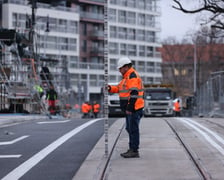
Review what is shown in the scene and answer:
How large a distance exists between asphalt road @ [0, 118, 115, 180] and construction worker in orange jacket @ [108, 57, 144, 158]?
1.02 m

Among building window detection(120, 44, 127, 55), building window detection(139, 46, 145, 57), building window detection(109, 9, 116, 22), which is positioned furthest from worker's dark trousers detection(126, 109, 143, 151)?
building window detection(139, 46, 145, 57)

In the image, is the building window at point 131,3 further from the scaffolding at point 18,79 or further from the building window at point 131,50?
the scaffolding at point 18,79

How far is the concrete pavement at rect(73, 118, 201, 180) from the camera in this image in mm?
9203

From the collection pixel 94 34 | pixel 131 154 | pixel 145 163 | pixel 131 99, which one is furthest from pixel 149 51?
pixel 145 163

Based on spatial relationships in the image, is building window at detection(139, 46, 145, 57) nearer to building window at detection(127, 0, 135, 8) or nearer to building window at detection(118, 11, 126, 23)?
building window at detection(118, 11, 126, 23)

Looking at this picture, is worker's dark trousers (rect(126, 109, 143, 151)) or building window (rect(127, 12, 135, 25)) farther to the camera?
building window (rect(127, 12, 135, 25))

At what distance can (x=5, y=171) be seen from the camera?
9797 millimetres

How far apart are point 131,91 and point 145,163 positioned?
4.43 ft

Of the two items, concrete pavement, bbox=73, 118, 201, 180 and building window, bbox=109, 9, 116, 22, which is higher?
building window, bbox=109, 9, 116, 22

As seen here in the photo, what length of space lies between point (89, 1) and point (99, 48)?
7.86 metres

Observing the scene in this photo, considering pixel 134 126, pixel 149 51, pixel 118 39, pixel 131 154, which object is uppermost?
pixel 118 39

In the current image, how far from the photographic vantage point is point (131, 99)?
35.2 feet

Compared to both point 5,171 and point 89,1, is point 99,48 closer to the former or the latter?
point 89,1

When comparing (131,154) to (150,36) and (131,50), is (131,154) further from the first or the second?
(150,36)
